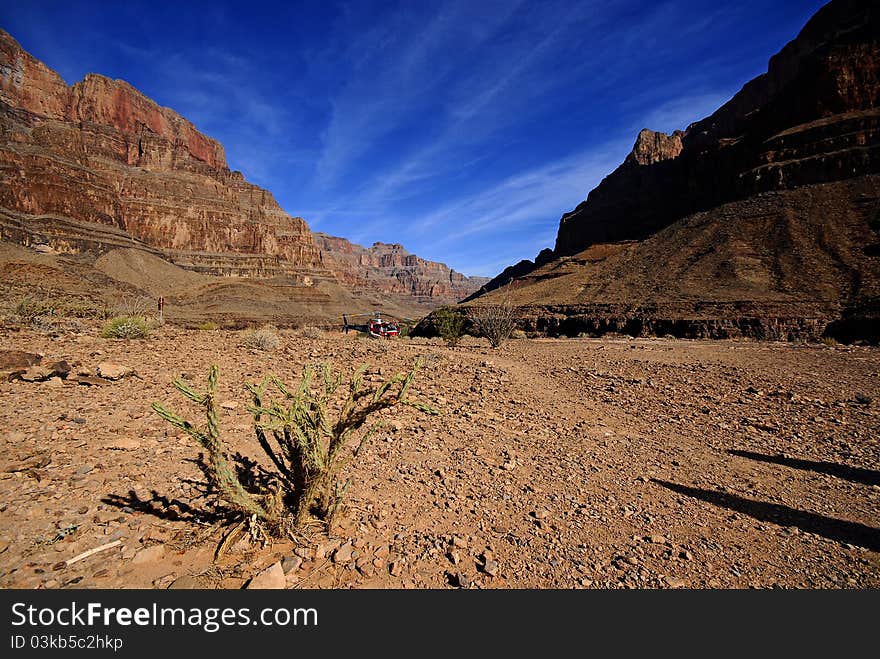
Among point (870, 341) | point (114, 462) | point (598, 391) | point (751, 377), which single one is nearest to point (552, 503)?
point (114, 462)

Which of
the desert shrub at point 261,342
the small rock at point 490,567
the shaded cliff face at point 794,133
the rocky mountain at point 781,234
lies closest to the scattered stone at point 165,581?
the small rock at point 490,567

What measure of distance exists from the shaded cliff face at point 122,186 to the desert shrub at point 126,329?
76.8 m

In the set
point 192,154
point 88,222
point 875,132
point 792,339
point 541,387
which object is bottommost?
point 792,339

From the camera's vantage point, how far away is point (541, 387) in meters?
7.68

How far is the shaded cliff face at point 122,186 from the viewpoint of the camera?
71.9 meters

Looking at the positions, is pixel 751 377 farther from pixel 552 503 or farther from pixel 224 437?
pixel 224 437

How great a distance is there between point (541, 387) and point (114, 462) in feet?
21.8

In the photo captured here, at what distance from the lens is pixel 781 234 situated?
30.8 metres

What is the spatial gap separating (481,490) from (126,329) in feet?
29.5

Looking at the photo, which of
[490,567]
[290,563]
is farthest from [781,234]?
[290,563]

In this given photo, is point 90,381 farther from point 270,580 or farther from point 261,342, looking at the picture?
point 270,580

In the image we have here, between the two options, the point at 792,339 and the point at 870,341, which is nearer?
the point at 870,341

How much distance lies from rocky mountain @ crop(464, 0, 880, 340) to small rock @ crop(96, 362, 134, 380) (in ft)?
81.2

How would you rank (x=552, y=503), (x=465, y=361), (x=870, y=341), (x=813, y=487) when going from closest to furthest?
(x=552, y=503) < (x=813, y=487) < (x=465, y=361) < (x=870, y=341)
